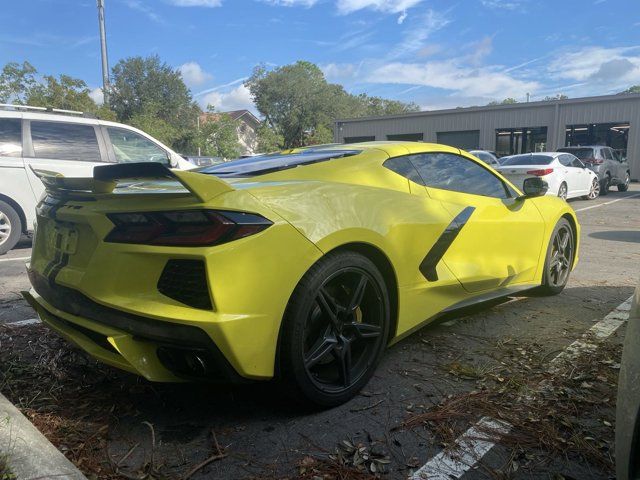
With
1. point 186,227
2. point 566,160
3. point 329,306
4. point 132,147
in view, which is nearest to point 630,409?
point 329,306

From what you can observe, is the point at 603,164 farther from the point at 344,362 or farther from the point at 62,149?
the point at 344,362

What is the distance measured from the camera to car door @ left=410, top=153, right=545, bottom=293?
126 inches

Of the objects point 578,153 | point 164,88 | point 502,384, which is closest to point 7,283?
point 502,384

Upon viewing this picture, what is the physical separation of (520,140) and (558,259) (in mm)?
26895

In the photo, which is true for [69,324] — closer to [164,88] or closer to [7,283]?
[7,283]

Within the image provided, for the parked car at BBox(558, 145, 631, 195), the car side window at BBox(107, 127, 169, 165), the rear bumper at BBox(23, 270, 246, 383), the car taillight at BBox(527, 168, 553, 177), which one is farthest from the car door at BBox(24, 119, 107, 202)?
the parked car at BBox(558, 145, 631, 195)

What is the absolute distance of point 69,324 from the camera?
2.35 meters

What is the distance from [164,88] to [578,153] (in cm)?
4070

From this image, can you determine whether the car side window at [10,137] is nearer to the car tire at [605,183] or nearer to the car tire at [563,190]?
the car tire at [563,190]

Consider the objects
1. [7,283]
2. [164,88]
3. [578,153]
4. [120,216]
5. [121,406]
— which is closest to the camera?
[120,216]

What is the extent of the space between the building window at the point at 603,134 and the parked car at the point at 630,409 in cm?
2802

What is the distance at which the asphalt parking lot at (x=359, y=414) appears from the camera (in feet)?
6.69

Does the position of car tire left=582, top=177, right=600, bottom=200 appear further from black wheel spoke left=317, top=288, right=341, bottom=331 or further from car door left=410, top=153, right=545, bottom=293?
black wheel spoke left=317, top=288, right=341, bottom=331

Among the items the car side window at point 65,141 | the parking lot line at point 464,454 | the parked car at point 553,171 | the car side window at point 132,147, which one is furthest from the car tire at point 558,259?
the parked car at point 553,171
